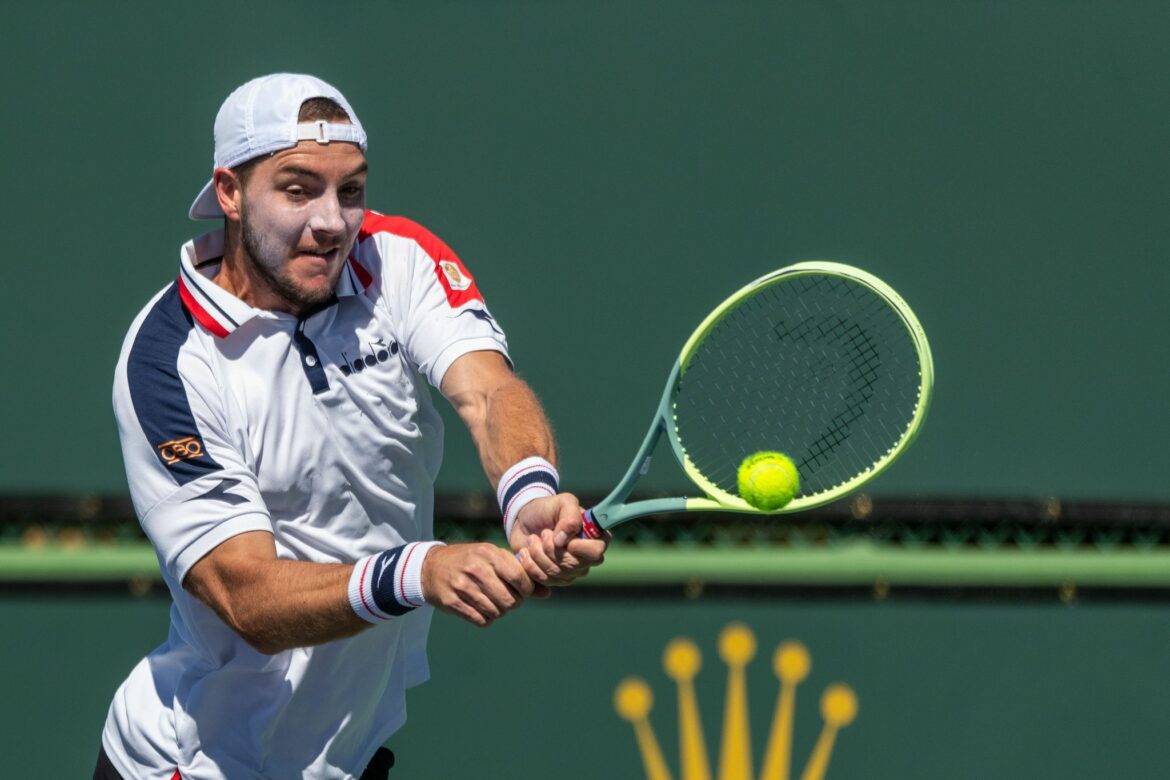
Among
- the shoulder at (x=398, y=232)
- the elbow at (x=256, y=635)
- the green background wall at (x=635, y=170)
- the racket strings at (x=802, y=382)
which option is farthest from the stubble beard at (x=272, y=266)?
the green background wall at (x=635, y=170)

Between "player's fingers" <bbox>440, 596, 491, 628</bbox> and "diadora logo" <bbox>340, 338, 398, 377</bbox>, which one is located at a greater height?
"diadora logo" <bbox>340, 338, 398, 377</bbox>

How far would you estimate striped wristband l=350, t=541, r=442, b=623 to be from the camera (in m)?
3.16

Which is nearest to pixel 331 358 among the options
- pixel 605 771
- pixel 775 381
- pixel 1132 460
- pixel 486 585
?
pixel 486 585

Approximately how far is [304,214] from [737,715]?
7.66ft

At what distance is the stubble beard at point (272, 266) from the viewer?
11.1 feet

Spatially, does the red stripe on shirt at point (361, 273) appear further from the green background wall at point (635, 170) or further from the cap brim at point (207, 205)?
the green background wall at point (635, 170)

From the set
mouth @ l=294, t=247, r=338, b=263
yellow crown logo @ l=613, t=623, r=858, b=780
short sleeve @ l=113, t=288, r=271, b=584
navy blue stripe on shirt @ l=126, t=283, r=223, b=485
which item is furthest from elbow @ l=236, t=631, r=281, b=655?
yellow crown logo @ l=613, t=623, r=858, b=780

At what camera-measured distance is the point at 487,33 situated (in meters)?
5.09

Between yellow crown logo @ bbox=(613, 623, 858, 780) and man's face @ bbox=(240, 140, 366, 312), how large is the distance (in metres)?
2.13

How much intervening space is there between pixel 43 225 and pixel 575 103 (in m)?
1.35

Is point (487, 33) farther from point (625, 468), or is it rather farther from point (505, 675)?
point (505, 675)

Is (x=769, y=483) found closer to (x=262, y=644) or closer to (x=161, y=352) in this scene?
(x=262, y=644)

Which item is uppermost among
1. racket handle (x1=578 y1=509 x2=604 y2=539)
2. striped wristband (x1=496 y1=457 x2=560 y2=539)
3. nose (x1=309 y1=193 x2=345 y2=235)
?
nose (x1=309 y1=193 x2=345 y2=235)

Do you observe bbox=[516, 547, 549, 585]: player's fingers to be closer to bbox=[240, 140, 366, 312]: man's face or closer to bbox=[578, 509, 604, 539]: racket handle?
bbox=[578, 509, 604, 539]: racket handle
